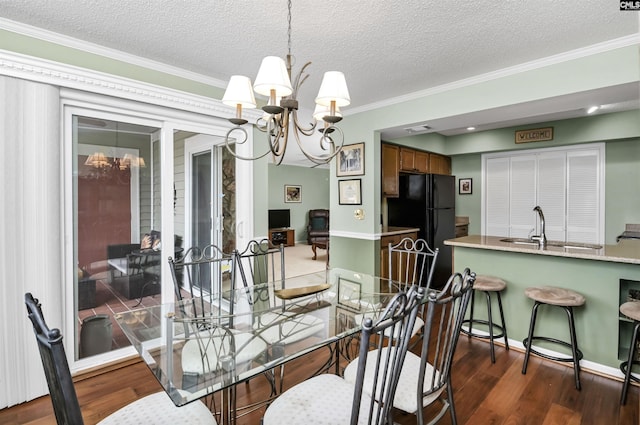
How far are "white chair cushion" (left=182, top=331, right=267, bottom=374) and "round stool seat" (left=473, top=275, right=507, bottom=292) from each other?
6.44ft

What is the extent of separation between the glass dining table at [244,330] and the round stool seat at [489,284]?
0.84 metres

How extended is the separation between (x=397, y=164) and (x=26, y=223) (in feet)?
12.8

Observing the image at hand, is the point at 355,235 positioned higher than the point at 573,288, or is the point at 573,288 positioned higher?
the point at 355,235

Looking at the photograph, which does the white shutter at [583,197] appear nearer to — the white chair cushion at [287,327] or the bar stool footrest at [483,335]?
the bar stool footrest at [483,335]

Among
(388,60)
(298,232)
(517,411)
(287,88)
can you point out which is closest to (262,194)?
(388,60)

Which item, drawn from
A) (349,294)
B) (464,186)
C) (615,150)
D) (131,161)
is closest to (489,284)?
A: (349,294)

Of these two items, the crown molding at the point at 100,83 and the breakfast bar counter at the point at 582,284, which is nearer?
the crown molding at the point at 100,83

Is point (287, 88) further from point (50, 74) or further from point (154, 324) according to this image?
point (50, 74)

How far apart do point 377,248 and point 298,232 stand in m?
6.21

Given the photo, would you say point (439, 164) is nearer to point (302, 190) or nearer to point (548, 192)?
point (548, 192)

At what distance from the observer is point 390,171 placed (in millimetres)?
4414

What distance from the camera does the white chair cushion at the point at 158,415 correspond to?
1249 mm

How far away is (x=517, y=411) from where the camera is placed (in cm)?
198

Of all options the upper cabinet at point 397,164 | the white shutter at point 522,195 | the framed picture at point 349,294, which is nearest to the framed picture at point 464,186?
the white shutter at point 522,195
